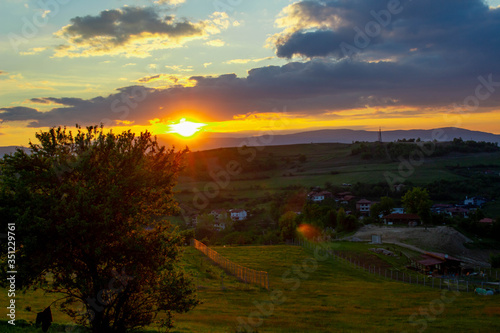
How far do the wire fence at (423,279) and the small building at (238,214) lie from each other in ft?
157

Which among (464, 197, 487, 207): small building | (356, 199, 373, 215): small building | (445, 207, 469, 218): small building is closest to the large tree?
(445, 207, 469, 218): small building

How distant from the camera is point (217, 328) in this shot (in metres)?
21.8

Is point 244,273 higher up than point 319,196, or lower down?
lower down

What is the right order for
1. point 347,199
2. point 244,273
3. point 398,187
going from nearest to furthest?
1. point 244,273
2. point 347,199
3. point 398,187

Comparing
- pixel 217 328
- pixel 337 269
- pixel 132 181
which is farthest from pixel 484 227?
pixel 132 181

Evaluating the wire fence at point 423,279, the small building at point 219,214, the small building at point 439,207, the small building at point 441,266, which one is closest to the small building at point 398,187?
the small building at point 439,207

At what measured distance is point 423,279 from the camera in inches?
1960

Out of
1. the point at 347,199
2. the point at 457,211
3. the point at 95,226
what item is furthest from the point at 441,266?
the point at 347,199

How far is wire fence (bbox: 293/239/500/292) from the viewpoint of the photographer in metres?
41.4

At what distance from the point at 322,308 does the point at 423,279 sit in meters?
26.8

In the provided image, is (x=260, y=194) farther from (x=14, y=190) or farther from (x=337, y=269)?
(x=14, y=190)

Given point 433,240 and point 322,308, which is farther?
point 433,240

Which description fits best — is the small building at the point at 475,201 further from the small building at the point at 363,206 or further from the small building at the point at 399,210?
the small building at the point at 363,206

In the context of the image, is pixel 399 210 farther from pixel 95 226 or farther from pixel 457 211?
pixel 95 226
